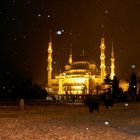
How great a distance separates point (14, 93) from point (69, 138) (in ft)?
160

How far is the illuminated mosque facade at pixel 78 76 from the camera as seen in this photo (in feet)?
409

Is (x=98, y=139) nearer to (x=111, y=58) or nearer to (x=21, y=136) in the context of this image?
(x=21, y=136)

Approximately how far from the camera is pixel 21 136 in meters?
12.6

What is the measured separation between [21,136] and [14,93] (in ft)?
158

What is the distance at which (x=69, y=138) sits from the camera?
12047mm

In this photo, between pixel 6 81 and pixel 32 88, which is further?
pixel 6 81

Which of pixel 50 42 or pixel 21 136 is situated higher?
pixel 50 42

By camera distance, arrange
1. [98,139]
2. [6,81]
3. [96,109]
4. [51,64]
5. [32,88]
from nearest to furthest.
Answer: [98,139]
[96,109]
[32,88]
[6,81]
[51,64]

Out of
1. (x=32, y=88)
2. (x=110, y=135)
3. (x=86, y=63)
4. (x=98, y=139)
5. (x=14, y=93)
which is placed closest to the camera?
(x=98, y=139)

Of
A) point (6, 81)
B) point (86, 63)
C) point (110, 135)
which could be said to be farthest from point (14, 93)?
point (86, 63)

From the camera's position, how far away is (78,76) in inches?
5349

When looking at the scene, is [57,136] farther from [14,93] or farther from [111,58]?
[111,58]

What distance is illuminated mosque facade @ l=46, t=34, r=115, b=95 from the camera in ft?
409

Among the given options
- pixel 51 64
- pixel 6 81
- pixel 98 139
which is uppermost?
pixel 51 64
